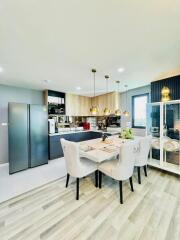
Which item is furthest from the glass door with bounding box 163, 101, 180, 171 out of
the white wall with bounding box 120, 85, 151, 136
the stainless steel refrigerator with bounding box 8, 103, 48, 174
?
the stainless steel refrigerator with bounding box 8, 103, 48, 174

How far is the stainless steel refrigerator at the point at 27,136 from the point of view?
3.13m

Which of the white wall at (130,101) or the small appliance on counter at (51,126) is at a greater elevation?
the white wall at (130,101)

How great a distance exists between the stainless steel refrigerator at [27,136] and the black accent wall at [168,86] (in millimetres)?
3368

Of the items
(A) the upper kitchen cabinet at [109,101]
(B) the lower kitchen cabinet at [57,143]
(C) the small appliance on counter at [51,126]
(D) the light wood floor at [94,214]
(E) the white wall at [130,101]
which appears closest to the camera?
(D) the light wood floor at [94,214]

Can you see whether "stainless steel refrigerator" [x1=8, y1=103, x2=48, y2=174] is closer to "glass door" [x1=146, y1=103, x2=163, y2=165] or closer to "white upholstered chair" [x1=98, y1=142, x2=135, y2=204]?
"white upholstered chair" [x1=98, y1=142, x2=135, y2=204]

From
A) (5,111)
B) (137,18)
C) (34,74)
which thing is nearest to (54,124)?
(5,111)

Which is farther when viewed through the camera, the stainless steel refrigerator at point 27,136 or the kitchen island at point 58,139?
the kitchen island at point 58,139

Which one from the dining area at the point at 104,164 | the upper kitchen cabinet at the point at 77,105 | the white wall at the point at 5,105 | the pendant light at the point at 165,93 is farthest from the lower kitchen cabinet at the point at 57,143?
the pendant light at the point at 165,93

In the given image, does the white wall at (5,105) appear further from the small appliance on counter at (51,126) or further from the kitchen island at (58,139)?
the kitchen island at (58,139)

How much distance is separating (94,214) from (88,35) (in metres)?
2.54

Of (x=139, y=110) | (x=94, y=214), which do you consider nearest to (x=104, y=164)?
(x=94, y=214)

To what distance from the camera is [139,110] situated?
4.61 meters

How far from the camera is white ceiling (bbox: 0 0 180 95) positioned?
122 cm

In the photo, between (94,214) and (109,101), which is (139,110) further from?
(94,214)
